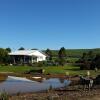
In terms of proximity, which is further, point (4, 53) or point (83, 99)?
point (4, 53)

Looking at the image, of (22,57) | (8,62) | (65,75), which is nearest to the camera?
(65,75)

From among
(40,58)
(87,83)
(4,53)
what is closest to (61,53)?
(40,58)

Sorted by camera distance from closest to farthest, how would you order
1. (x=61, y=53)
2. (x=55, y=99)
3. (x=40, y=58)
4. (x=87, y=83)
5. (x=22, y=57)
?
(x=55, y=99), (x=87, y=83), (x=22, y=57), (x=40, y=58), (x=61, y=53)

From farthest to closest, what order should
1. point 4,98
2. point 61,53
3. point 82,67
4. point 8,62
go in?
point 61,53
point 8,62
point 82,67
point 4,98

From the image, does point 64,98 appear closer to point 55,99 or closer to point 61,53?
point 55,99

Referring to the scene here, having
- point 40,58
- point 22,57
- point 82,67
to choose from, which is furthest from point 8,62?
point 82,67

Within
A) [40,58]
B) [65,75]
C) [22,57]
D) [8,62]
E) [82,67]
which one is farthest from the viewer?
[40,58]

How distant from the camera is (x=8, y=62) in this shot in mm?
80750

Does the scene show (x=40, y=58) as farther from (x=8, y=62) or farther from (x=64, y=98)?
(x=64, y=98)

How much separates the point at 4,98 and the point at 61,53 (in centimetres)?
8541

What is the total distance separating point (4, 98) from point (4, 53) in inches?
2457

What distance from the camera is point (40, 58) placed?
98375 millimetres

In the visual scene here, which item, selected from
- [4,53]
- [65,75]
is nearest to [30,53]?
[4,53]

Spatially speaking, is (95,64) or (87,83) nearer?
(87,83)
